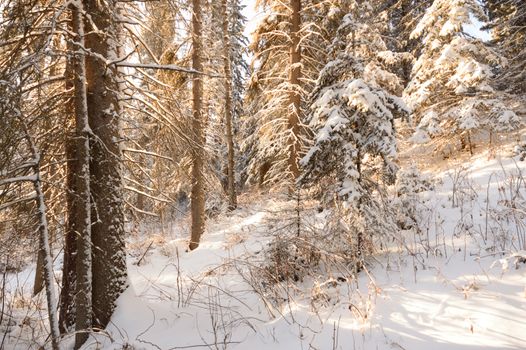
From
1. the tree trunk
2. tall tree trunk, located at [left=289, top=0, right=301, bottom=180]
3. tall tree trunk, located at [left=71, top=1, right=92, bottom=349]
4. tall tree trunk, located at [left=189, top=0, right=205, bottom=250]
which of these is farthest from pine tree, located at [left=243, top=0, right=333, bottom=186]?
the tree trunk

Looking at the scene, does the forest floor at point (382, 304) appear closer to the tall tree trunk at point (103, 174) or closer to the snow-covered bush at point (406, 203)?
the snow-covered bush at point (406, 203)

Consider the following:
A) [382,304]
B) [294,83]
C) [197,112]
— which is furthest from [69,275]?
[294,83]

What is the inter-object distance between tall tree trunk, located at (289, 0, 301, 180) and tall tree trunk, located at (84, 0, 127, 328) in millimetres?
6150

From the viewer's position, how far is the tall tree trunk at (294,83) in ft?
33.5

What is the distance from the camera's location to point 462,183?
7656mm

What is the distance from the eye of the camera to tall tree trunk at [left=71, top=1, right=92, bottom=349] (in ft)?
13.8

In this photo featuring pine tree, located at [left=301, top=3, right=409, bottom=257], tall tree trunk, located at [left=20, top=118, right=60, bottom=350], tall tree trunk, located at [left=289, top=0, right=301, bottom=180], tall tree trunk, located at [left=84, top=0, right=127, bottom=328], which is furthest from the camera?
tall tree trunk, located at [left=289, top=0, right=301, bottom=180]

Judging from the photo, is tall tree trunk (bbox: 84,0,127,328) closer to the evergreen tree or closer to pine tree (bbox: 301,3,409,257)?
pine tree (bbox: 301,3,409,257)

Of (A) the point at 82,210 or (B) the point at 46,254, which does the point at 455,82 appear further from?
(B) the point at 46,254

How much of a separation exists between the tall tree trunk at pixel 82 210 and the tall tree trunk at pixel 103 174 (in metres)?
0.22

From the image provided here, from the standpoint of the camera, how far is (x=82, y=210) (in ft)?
13.9

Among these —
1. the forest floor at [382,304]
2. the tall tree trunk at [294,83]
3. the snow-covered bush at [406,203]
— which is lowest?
the forest floor at [382,304]

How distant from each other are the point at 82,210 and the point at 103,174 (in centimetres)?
58

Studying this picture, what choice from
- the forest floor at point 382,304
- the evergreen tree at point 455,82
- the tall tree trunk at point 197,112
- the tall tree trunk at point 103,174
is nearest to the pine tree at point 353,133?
the forest floor at point 382,304
